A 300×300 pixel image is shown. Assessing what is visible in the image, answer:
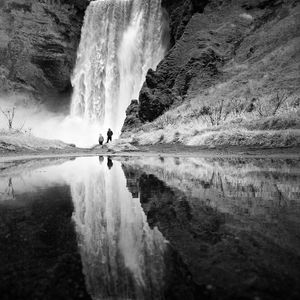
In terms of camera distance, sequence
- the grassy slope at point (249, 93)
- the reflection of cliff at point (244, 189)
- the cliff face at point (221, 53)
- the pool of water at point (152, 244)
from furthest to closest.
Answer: the cliff face at point (221, 53), the grassy slope at point (249, 93), the reflection of cliff at point (244, 189), the pool of water at point (152, 244)

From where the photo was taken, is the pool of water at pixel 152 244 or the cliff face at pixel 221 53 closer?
the pool of water at pixel 152 244

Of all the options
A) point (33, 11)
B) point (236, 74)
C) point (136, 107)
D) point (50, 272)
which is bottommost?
point (50, 272)

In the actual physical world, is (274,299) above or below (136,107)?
below

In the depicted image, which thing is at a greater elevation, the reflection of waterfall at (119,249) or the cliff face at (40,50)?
the cliff face at (40,50)

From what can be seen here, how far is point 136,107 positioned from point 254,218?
40.0 m

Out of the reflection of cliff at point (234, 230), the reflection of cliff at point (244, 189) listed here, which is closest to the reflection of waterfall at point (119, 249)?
the reflection of cliff at point (234, 230)

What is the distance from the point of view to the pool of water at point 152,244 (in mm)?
2883

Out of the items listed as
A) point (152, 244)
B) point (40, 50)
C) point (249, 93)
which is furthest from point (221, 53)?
point (152, 244)

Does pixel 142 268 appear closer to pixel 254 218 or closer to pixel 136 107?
pixel 254 218

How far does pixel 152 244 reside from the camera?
157 inches

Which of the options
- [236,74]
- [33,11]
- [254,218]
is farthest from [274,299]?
[33,11]

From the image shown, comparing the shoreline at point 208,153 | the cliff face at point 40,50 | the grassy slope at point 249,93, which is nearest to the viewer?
the shoreline at point 208,153

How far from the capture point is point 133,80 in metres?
50.7

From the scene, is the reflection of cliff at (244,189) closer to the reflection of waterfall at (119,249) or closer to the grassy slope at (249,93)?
the reflection of waterfall at (119,249)
